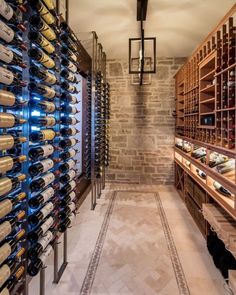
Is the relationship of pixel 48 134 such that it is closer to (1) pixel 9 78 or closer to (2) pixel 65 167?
(2) pixel 65 167

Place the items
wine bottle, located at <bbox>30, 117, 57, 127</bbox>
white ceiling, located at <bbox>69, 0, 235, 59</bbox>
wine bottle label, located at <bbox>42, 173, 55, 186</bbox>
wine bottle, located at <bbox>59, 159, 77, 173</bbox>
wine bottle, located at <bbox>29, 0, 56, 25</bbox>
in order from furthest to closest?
white ceiling, located at <bbox>69, 0, 235, 59</bbox> → wine bottle, located at <bbox>59, 159, 77, 173</bbox> → wine bottle label, located at <bbox>42, 173, 55, 186</bbox> → wine bottle, located at <bbox>30, 117, 57, 127</bbox> → wine bottle, located at <bbox>29, 0, 56, 25</bbox>

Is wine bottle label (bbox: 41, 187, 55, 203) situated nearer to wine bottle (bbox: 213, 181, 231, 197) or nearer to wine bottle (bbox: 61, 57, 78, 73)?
wine bottle (bbox: 61, 57, 78, 73)

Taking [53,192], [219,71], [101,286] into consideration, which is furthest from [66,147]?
[219,71]

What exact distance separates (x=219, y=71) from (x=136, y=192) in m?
2.96

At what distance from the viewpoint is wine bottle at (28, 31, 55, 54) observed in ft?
4.70

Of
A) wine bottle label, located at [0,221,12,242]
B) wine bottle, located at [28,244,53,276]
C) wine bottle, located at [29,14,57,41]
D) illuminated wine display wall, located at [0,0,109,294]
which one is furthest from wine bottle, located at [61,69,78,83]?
wine bottle, located at [28,244,53,276]

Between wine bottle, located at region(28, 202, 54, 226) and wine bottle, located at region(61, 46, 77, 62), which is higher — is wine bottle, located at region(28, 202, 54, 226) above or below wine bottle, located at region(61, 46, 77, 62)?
below

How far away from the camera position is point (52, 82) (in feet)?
5.62

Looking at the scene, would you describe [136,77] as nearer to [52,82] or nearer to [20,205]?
[52,82]

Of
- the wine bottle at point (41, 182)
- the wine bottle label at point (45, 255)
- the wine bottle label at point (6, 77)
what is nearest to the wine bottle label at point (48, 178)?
the wine bottle at point (41, 182)

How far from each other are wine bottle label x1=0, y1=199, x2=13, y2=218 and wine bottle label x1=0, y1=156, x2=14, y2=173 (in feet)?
0.54

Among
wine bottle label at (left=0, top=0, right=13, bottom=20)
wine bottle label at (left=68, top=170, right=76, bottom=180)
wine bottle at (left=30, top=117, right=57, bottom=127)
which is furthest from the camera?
wine bottle label at (left=68, top=170, right=76, bottom=180)

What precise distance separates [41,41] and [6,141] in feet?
2.43

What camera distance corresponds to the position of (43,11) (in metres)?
1.48
